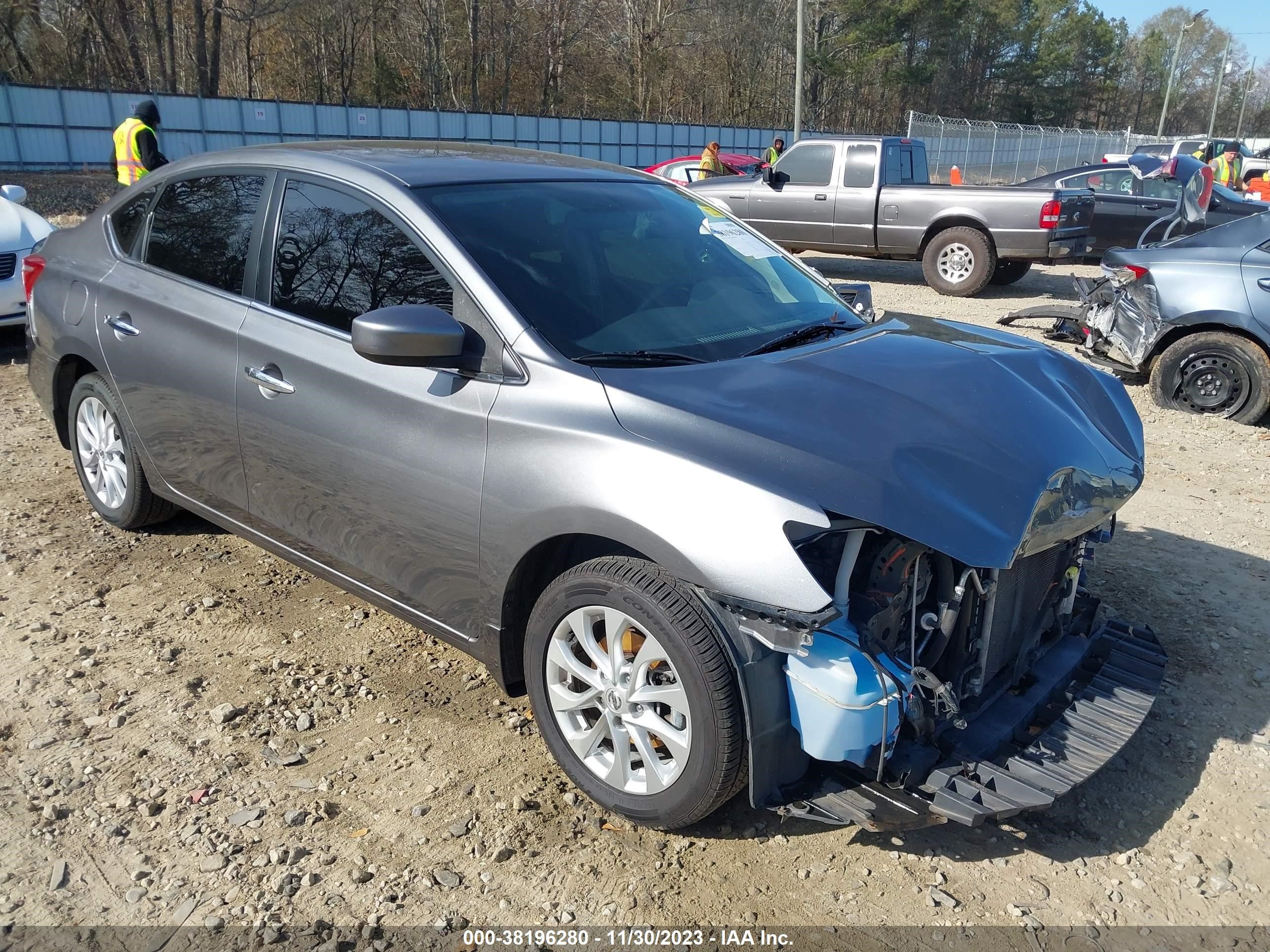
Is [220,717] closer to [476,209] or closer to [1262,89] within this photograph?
[476,209]

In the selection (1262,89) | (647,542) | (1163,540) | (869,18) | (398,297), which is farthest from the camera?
(1262,89)

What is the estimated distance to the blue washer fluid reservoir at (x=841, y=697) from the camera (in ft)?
8.04

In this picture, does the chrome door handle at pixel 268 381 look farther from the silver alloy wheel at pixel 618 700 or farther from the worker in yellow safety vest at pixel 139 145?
the worker in yellow safety vest at pixel 139 145

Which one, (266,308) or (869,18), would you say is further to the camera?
(869,18)

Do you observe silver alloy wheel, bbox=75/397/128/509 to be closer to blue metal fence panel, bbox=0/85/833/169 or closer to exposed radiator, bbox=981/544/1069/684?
exposed radiator, bbox=981/544/1069/684

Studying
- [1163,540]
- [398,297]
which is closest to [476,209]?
[398,297]

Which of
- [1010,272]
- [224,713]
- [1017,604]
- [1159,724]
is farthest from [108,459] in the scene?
[1010,272]

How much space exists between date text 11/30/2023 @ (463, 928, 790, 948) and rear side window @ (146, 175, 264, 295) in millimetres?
2501

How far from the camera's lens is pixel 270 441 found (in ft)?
11.6

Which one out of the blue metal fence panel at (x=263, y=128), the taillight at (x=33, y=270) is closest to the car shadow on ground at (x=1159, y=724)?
the taillight at (x=33, y=270)

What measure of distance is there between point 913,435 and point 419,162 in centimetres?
204

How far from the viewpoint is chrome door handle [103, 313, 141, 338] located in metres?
4.15

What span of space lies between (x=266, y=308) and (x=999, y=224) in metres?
10.9

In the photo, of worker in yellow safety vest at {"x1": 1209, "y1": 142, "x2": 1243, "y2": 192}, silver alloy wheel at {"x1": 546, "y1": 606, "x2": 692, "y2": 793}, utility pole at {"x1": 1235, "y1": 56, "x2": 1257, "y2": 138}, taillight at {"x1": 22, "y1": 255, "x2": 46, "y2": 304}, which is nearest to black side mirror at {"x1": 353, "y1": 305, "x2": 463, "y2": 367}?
silver alloy wheel at {"x1": 546, "y1": 606, "x2": 692, "y2": 793}
